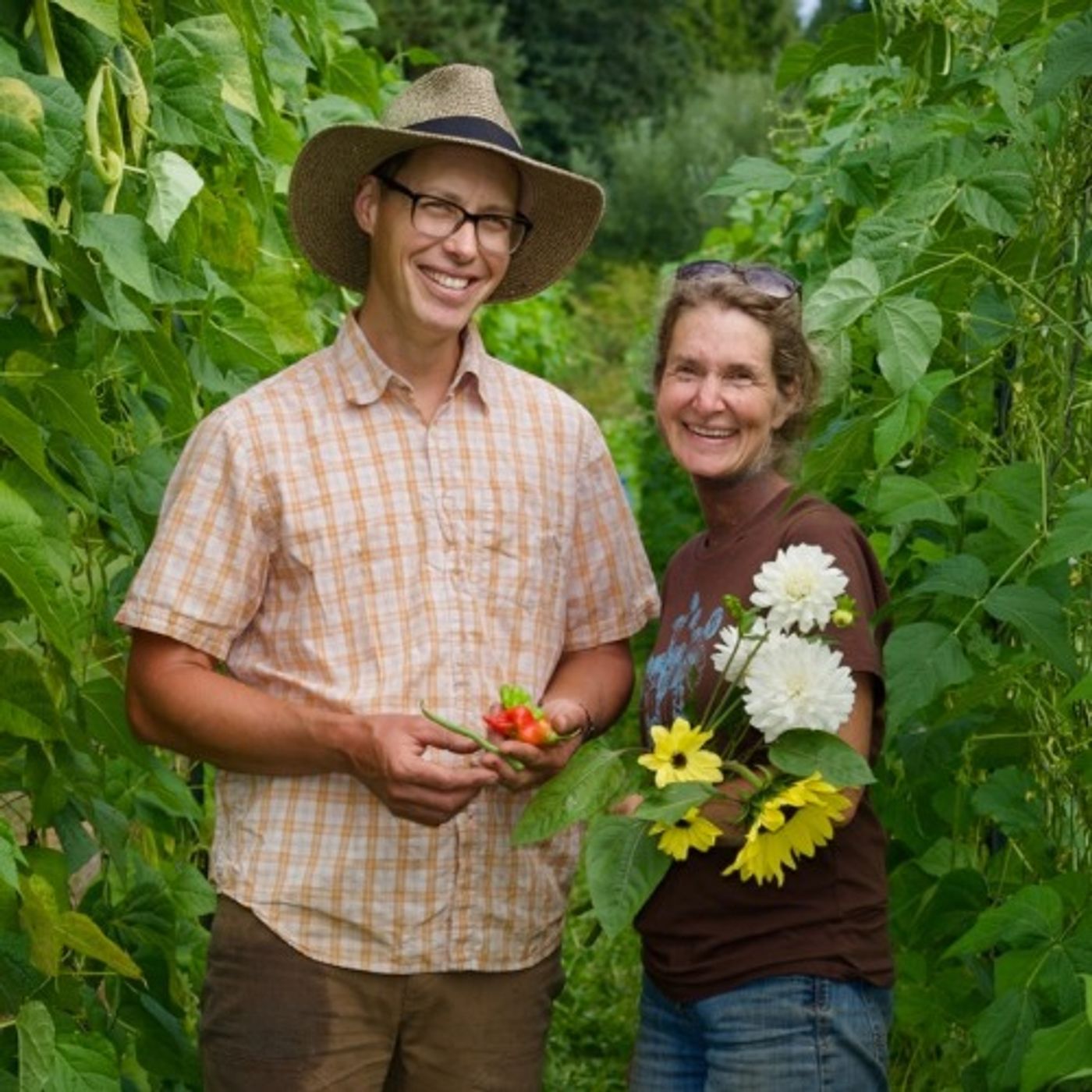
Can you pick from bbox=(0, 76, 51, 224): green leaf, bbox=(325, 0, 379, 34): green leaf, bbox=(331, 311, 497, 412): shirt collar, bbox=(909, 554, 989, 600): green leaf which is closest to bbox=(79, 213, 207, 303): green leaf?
bbox=(0, 76, 51, 224): green leaf

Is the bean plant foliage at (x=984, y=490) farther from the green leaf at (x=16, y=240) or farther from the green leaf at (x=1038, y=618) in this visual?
the green leaf at (x=16, y=240)

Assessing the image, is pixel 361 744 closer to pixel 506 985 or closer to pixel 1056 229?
pixel 506 985

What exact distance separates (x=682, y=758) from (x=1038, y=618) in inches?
15.1

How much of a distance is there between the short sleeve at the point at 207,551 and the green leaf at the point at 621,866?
0.45 m

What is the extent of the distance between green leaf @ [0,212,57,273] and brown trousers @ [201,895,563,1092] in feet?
3.02

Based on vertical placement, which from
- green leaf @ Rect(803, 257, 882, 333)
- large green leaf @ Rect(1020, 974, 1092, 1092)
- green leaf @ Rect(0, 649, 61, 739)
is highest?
green leaf @ Rect(803, 257, 882, 333)

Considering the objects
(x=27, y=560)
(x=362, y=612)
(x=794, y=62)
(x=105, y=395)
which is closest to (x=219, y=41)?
(x=105, y=395)

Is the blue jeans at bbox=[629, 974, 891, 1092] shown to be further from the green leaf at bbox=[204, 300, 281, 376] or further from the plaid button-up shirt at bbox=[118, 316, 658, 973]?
the green leaf at bbox=[204, 300, 281, 376]

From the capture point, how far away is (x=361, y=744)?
235cm

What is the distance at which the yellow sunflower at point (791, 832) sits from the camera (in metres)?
2.25

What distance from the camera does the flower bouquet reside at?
→ 2238 mm

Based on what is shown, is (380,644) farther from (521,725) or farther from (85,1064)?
(85,1064)

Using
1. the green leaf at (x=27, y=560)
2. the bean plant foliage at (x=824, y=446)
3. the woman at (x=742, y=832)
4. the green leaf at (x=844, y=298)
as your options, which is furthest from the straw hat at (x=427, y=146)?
the green leaf at (x=27, y=560)

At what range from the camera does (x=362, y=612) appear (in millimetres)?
2477
